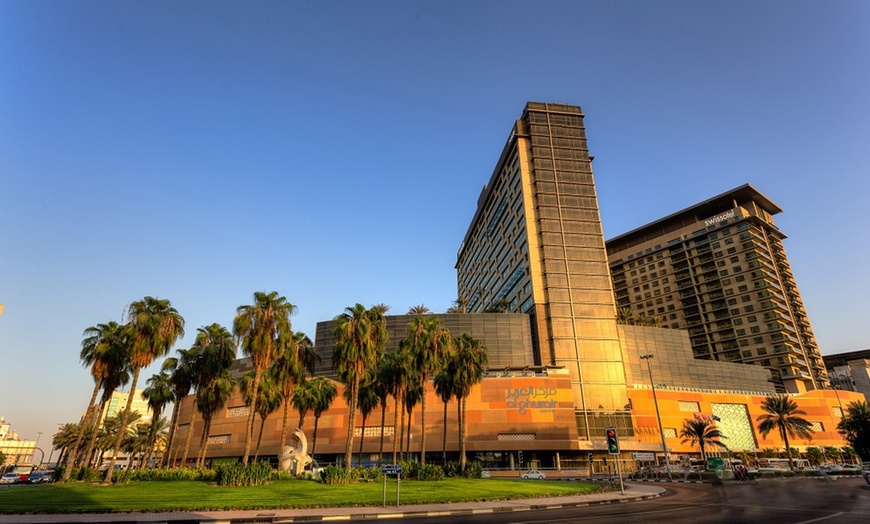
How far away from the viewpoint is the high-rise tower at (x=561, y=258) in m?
86.9

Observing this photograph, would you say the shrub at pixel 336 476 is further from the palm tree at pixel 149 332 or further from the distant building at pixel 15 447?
the distant building at pixel 15 447

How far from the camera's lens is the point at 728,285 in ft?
447

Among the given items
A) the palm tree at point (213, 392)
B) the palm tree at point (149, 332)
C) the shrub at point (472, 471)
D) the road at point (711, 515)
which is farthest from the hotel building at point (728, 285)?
the palm tree at point (149, 332)

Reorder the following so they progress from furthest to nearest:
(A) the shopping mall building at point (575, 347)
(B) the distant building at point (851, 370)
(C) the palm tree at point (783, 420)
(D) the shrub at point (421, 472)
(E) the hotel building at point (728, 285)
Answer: (B) the distant building at point (851, 370) → (E) the hotel building at point (728, 285) → (C) the palm tree at point (783, 420) → (A) the shopping mall building at point (575, 347) → (D) the shrub at point (421, 472)

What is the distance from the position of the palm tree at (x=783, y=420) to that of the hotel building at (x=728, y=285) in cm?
3375

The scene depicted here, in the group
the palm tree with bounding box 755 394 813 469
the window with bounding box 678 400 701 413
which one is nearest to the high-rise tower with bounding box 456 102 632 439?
the window with bounding box 678 400 701 413

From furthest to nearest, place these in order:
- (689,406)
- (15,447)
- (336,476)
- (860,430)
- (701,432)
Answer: (15,447), (689,406), (860,430), (701,432), (336,476)

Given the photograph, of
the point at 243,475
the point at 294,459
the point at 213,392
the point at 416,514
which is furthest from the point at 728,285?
the point at 416,514

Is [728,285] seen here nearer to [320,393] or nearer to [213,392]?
[320,393]

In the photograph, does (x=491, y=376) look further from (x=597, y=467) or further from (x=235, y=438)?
(x=235, y=438)

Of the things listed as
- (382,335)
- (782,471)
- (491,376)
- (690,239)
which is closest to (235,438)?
(491,376)

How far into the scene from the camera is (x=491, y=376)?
74875 millimetres

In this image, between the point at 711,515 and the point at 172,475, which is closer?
the point at 711,515

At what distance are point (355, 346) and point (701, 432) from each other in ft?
173
